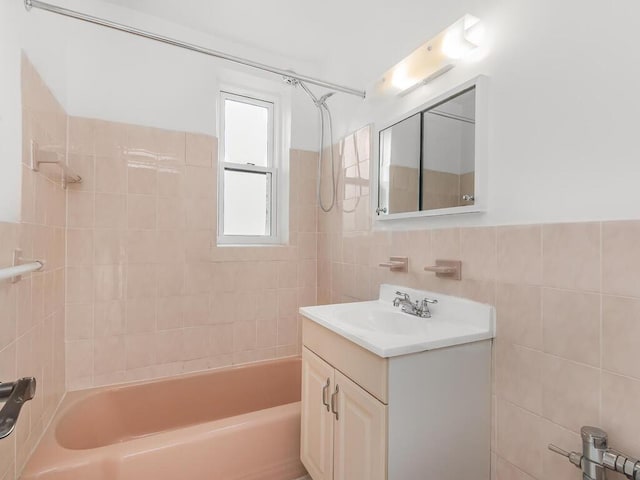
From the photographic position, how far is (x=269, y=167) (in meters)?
2.50

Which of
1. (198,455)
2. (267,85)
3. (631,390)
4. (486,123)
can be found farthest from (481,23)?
(198,455)

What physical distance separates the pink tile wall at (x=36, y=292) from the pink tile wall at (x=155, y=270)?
11 cm

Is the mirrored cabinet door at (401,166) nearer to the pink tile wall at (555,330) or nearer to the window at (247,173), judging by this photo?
the pink tile wall at (555,330)

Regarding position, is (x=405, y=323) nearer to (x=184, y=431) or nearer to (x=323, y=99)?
(x=184, y=431)

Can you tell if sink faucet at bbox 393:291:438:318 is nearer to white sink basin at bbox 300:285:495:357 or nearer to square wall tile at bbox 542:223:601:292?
white sink basin at bbox 300:285:495:357

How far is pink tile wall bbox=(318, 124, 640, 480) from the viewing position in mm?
830

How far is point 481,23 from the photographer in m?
1.21

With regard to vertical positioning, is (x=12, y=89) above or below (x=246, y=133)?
below

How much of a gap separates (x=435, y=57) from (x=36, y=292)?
2012 mm

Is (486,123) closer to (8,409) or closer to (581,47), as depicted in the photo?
(581,47)

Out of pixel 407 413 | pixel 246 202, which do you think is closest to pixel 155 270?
pixel 246 202

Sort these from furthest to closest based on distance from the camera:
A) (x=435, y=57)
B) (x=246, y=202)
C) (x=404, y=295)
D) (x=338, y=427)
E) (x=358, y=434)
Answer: (x=246, y=202) < (x=404, y=295) < (x=435, y=57) < (x=338, y=427) < (x=358, y=434)

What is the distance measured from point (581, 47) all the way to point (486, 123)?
334 mm

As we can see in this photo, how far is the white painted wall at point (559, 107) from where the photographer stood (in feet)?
2.76
